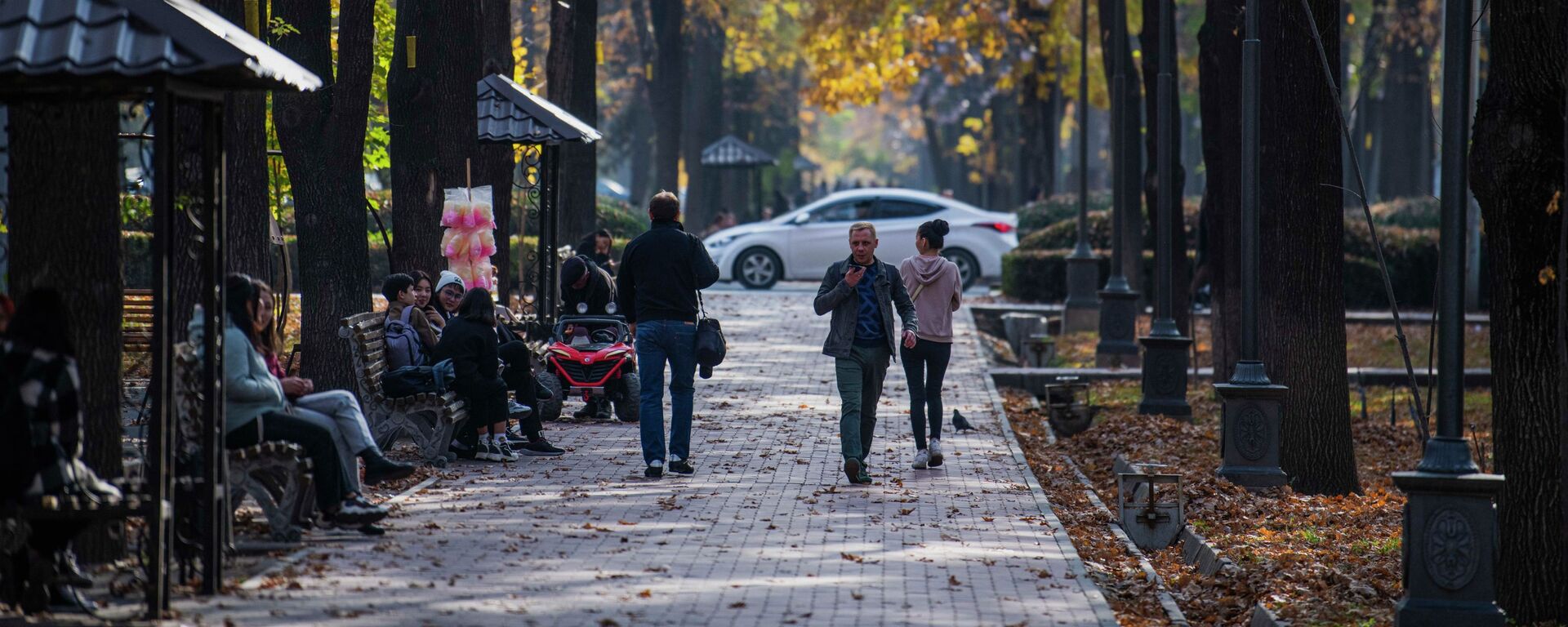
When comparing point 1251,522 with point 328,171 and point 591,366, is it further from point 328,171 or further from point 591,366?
point 328,171

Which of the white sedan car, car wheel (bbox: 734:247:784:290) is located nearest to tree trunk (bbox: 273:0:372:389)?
the white sedan car

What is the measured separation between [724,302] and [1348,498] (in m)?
16.3

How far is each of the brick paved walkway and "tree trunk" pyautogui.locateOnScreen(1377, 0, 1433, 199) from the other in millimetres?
30085

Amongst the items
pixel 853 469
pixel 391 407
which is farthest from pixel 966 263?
pixel 391 407

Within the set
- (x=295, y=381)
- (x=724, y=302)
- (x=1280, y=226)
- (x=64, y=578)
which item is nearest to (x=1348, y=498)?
(x=1280, y=226)

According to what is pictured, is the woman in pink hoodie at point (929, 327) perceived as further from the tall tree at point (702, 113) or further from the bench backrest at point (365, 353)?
the tall tree at point (702, 113)

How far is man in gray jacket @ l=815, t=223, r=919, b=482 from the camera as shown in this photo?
11.7 m

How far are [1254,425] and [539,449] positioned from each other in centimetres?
472

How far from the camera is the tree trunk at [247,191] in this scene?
1166 cm

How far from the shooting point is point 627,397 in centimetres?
1501

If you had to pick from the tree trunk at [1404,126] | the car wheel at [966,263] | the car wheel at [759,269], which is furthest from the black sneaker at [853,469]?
the tree trunk at [1404,126]

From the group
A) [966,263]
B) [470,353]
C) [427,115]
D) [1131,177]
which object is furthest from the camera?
[966,263]

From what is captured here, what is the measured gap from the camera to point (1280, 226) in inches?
512

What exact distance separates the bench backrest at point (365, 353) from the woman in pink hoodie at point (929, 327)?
3367 mm
